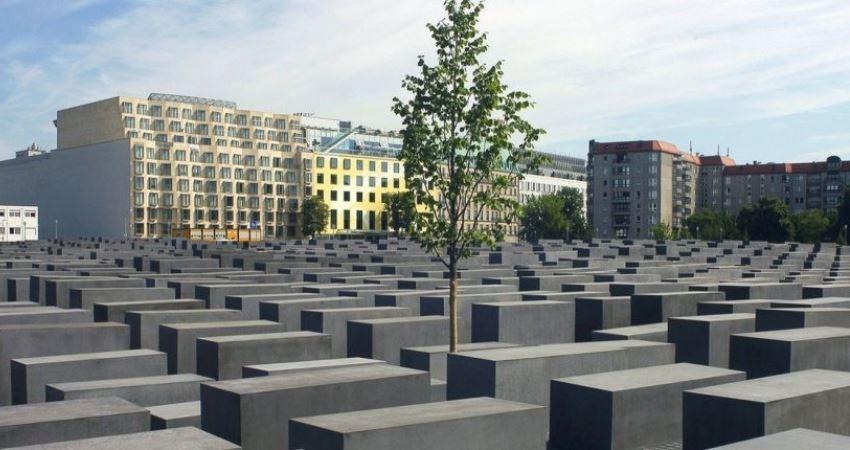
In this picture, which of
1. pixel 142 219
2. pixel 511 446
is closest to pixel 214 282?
pixel 511 446

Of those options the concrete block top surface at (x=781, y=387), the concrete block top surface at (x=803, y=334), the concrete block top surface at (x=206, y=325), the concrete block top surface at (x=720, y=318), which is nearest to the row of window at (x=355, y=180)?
A: the concrete block top surface at (x=206, y=325)

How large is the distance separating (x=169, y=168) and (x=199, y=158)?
4.68 metres

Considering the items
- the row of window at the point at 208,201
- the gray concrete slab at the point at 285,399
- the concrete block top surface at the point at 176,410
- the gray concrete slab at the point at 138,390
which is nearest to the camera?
the gray concrete slab at the point at 285,399

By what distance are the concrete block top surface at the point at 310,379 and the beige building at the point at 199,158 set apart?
324 feet

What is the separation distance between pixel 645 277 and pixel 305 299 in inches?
545

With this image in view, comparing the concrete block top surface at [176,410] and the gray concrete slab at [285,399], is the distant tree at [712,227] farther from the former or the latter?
the concrete block top surface at [176,410]

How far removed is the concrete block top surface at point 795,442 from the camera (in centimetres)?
839

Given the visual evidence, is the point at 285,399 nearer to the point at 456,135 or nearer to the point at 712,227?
the point at 456,135

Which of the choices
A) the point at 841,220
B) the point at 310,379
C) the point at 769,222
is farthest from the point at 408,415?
the point at 841,220

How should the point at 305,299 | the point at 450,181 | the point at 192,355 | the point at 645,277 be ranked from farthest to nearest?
the point at 645,277
the point at 305,299
the point at 192,355
the point at 450,181

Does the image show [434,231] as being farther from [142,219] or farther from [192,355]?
[142,219]

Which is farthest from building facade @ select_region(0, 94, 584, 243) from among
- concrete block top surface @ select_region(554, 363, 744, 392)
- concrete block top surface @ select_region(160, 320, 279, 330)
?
concrete block top surface @ select_region(554, 363, 744, 392)

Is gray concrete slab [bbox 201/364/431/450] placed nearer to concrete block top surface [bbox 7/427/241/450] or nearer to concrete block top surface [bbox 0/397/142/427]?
concrete block top surface [bbox 0/397/142/427]

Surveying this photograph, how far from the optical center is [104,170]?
111688 millimetres
